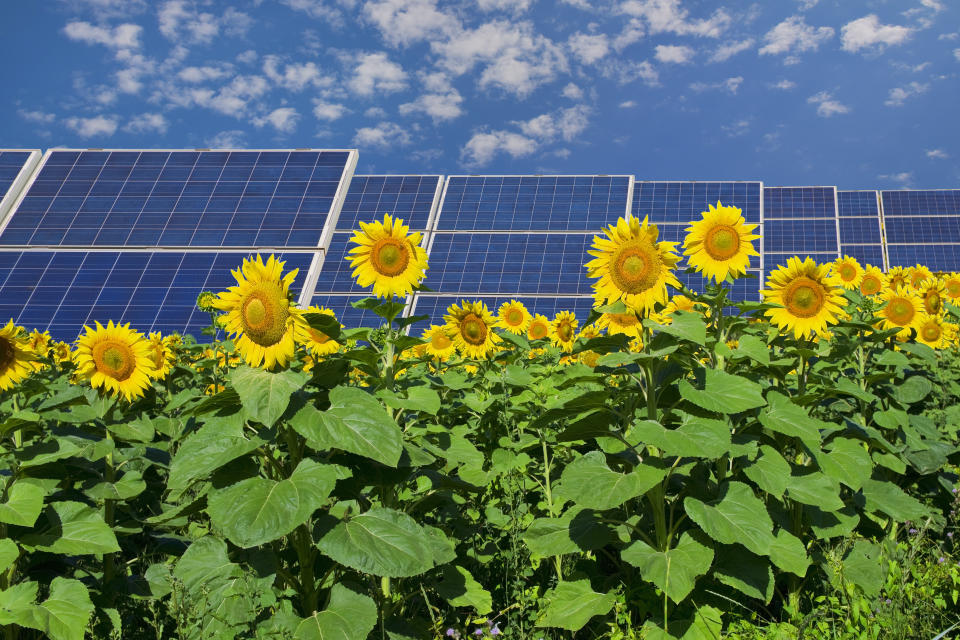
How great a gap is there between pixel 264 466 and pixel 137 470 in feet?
5.28

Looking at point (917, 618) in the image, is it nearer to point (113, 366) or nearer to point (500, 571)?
point (500, 571)

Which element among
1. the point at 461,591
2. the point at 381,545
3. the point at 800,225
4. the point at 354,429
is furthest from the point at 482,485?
the point at 800,225

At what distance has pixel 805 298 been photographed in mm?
4578

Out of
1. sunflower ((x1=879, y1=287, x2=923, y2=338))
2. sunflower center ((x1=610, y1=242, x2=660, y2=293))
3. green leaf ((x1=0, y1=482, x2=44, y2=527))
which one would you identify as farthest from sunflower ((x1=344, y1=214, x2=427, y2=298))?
sunflower ((x1=879, y1=287, x2=923, y2=338))

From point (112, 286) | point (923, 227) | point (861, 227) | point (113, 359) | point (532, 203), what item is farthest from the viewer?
point (861, 227)

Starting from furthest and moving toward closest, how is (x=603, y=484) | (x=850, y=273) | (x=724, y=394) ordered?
(x=850, y=273) → (x=724, y=394) → (x=603, y=484)

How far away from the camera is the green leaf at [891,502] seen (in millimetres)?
4590

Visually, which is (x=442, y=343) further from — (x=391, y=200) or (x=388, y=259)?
(x=391, y=200)

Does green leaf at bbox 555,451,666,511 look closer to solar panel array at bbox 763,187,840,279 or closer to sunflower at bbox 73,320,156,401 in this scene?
sunflower at bbox 73,320,156,401

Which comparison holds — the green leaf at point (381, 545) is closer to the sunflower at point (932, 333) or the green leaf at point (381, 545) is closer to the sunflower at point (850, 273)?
the sunflower at point (850, 273)

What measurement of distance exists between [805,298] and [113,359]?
4.65m

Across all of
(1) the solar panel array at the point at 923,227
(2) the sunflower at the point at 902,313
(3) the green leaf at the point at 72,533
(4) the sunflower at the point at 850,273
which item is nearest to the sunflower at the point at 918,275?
(4) the sunflower at the point at 850,273

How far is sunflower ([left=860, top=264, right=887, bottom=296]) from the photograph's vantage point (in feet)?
21.2

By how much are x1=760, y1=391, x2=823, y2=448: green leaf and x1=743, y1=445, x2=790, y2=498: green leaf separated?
0.17m
